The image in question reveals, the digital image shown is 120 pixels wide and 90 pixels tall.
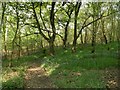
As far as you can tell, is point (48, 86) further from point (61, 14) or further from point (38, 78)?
point (61, 14)

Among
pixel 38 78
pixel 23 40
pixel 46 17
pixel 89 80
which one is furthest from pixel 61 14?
pixel 89 80

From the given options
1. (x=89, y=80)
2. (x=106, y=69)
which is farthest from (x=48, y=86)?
(x=106, y=69)

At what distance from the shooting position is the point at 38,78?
1620 cm

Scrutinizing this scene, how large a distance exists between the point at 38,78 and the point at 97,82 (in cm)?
463

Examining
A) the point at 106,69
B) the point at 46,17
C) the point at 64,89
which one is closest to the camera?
the point at 64,89

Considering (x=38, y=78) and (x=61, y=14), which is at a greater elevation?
(x=61, y=14)

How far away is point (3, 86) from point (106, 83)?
6.08 m

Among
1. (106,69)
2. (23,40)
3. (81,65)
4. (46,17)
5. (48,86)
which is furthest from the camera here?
(23,40)

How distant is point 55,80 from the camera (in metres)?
14.6

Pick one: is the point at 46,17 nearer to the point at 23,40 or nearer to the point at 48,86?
the point at 23,40

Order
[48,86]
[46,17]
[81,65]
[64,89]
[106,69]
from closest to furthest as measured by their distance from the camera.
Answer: [64,89], [48,86], [106,69], [81,65], [46,17]

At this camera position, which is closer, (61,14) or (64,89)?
(64,89)

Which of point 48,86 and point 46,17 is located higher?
point 46,17

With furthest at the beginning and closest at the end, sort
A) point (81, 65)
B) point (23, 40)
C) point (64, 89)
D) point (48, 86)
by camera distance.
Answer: point (23, 40)
point (81, 65)
point (48, 86)
point (64, 89)
